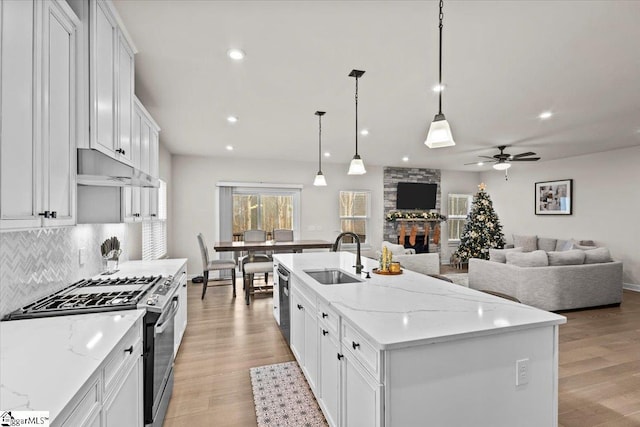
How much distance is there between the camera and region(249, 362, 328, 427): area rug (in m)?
2.14

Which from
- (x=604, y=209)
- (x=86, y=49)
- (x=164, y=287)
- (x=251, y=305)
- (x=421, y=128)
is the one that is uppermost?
(x=421, y=128)

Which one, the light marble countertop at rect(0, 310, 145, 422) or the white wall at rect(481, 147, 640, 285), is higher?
the white wall at rect(481, 147, 640, 285)

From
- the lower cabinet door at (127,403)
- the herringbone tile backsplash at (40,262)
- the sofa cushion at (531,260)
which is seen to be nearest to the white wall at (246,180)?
the sofa cushion at (531,260)

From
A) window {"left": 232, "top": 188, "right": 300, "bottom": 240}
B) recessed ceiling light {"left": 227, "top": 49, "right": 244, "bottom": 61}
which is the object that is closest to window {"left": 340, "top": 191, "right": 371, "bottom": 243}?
window {"left": 232, "top": 188, "right": 300, "bottom": 240}

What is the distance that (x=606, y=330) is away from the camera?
377cm

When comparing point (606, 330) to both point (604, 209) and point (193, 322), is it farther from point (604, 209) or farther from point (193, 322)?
point (193, 322)

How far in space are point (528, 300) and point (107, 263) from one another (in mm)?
5157

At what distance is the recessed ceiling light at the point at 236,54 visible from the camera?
2.46 metres

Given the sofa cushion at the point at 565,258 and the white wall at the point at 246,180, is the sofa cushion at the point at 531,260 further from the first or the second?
the white wall at the point at 246,180

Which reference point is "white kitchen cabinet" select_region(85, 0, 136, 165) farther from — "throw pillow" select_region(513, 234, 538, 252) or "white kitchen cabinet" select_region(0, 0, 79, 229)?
"throw pillow" select_region(513, 234, 538, 252)

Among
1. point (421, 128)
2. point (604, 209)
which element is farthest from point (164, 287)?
point (604, 209)

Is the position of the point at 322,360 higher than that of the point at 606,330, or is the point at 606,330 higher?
the point at 322,360

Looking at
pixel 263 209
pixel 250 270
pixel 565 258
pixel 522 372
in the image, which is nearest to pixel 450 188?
pixel 565 258

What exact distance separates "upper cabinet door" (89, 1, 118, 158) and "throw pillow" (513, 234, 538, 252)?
7808 mm
